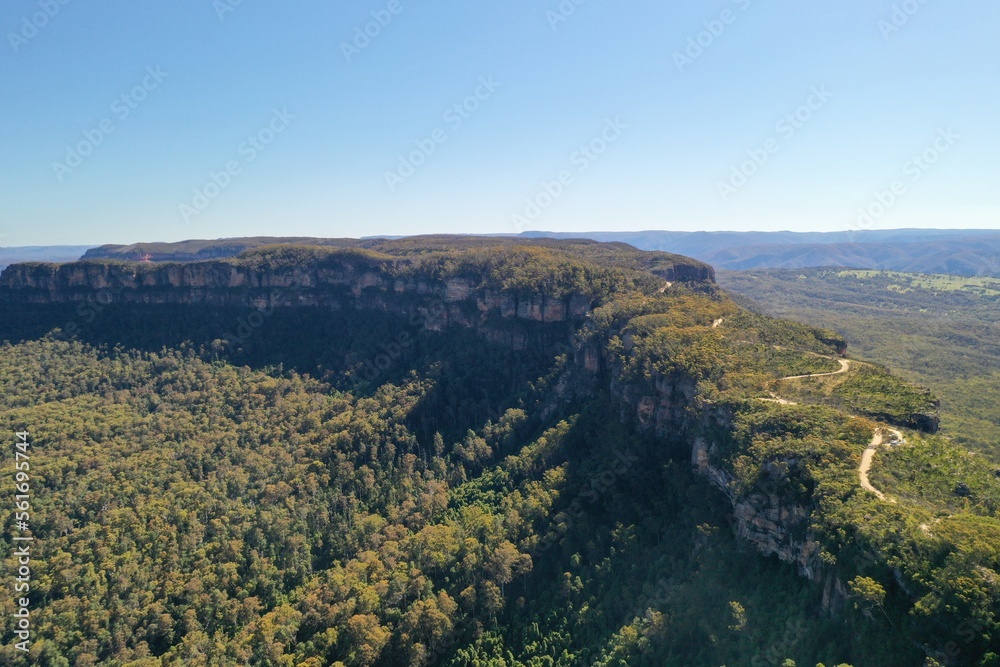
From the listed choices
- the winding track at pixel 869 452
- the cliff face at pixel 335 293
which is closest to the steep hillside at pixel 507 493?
the winding track at pixel 869 452

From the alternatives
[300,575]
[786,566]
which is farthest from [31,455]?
[786,566]

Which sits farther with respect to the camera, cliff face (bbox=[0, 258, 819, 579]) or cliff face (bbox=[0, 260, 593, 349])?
cliff face (bbox=[0, 260, 593, 349])

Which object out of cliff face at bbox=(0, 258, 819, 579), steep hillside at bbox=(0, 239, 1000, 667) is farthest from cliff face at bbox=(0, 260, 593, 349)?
steep hillside at bbox=(0, 239, 1000, 667)

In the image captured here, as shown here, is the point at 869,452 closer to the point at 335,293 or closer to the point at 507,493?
the point at 507,493

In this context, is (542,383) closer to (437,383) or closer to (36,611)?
(437,383)

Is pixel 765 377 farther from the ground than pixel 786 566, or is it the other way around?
pixel 765 377

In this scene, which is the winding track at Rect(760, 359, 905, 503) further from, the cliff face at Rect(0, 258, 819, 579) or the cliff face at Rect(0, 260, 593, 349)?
the cliff face at Rect(0, 260, 593, 349)

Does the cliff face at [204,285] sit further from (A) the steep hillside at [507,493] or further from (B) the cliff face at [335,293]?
(A) the steep hillside at [507,493]

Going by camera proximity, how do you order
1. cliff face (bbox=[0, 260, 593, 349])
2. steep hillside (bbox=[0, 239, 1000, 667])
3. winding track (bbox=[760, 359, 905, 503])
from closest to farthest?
steep hillside (bbox=[0, 239, 1000, 667]) < winding track (bbox=[760, 359, 905, 503]) < cliff face (bbox=[0, 260, 593, 349])
